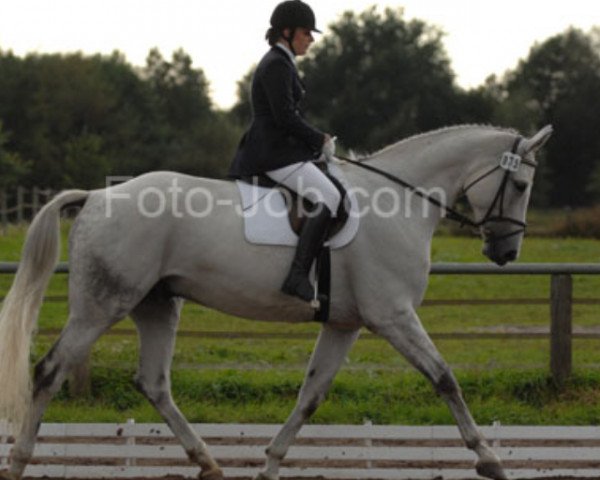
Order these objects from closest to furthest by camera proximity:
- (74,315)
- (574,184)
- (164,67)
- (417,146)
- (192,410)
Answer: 1. (74,315)
2. (417,146)
3. (192,410)
4. (574,184)
5. (164,67)

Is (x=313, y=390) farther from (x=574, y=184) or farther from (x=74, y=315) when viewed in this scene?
(x=574, y=184)

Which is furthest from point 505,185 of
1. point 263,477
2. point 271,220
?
point 263,477

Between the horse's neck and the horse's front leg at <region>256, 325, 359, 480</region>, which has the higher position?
the horse's neck

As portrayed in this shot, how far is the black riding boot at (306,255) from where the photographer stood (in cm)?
691

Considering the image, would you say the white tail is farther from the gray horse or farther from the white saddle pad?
the white saddle pad

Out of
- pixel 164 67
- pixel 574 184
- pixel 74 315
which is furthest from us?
pixel 164 67

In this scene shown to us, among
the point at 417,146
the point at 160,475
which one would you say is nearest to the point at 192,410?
the point at 160,475

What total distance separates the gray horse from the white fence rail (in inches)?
22.9

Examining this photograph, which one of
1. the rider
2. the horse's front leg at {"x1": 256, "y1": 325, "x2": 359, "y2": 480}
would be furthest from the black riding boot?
the horse's front leg at {"x1": 256, "y1": 325, "x2": 359, "y2": 480}

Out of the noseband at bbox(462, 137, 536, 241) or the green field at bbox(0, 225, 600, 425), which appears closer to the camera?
the noseband at bbox(462, 137, 536, 241)

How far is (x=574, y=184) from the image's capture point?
60.7 m

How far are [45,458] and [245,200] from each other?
86.4 inches

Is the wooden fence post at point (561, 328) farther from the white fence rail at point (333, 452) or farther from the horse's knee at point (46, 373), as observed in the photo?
the horse's knee at point (46, 373)

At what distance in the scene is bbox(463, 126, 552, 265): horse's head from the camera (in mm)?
7340
